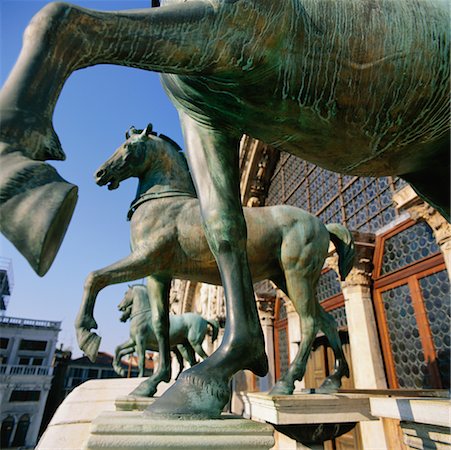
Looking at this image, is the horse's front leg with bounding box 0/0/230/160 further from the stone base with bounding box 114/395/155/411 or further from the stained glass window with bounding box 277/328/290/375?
the stained glass window with bounding box 277/328/290/375

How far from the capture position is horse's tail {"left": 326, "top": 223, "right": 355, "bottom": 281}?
9.11 feet

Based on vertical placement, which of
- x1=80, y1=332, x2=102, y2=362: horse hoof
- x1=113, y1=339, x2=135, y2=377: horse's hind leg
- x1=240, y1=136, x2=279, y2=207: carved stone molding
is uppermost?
x1=240, y1=136, x2=279, y2=207: carved stone molding

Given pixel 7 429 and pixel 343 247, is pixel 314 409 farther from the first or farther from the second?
pixel 7 429

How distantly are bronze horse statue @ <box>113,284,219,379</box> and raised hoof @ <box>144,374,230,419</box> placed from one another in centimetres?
471

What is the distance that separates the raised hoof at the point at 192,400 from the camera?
679mm

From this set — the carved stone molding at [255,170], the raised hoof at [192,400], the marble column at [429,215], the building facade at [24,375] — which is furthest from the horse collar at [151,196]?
the building facade at [24,375]

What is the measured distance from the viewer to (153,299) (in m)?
2.28

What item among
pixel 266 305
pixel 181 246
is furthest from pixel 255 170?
pixel 181 246

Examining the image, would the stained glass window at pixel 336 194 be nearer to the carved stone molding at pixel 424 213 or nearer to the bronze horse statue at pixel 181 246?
the carved stone molding at pixel 424 213

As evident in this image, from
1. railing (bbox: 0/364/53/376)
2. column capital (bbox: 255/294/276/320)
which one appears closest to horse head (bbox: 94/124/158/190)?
column capital (bbox: 255/294/276/320)

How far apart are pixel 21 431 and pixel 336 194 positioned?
1340 inches

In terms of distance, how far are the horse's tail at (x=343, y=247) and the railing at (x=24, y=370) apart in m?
33.6

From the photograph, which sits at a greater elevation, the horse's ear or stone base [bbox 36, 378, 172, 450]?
the horse's ear

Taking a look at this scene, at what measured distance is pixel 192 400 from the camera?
0.70 meters
